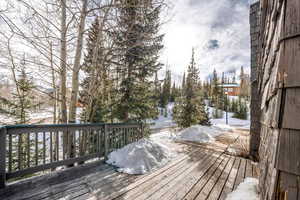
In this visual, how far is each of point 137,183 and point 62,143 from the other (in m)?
1.99

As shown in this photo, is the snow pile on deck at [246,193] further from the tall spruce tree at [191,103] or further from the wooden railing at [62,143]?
the tall spruce tree at [191,103]

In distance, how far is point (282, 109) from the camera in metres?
0.72

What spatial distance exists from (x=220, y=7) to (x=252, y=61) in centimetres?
368

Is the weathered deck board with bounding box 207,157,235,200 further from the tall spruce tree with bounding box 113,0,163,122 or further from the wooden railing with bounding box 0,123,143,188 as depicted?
the tall spruce tree with bounding box 113,0,163,122

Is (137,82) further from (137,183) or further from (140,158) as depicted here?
(137,183)

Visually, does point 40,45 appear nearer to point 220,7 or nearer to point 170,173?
point 170,173

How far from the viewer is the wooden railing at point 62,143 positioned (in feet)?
6.32

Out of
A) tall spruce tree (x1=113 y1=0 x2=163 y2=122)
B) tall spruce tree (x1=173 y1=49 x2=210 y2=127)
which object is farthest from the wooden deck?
tall spruce tree (x1=173 y1=49 x2=210 y2=127)

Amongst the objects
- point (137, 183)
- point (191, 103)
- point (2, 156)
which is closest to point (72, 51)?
point (2, 156)

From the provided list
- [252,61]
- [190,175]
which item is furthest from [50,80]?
[252,61]

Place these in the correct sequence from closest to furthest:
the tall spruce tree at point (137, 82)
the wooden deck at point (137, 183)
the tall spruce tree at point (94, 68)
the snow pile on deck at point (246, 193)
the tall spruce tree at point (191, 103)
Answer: the snow pile on deck at point (246, 193) < the wooden deck at point (137, 183) < the tall spruce tree at point (94, 68) < the tall spruce tree at point (137, 82) < the tall spruce tree at point (191, 103)

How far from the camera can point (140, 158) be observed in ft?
8.94

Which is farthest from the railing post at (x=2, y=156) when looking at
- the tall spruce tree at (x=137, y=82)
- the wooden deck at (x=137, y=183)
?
the tall spruce tree at (x=137, y=82)

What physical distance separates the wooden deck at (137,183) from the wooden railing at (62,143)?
0.60 feet
